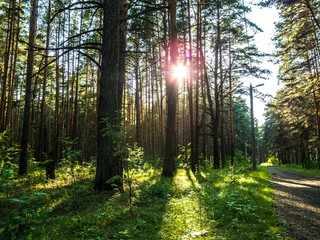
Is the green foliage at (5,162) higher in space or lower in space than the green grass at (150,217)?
higher

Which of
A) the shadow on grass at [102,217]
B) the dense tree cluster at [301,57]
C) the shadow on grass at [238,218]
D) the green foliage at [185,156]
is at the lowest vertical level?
the shadow on grass at [238,218]

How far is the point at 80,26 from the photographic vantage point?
15422 mm

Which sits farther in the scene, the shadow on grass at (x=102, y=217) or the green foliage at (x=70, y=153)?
the green foliage at (x=70, y=153)

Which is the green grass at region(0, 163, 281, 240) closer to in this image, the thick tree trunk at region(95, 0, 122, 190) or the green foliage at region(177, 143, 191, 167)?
the thick tree trunk at region(95, 0, 122, 190)

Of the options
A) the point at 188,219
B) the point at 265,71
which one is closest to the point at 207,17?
the point at 265,71

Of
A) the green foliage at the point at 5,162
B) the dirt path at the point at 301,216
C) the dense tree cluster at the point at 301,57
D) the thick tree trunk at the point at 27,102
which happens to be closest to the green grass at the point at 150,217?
the dirt path at the point at 301,216

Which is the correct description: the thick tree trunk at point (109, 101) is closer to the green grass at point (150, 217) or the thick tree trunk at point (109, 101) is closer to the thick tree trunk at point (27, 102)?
the green grass at point (150, 217)

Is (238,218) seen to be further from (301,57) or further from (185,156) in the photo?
(301,57)

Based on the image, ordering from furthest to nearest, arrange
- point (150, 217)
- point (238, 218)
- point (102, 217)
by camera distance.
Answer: point (238, 218)
point (150, 217)
point (102, 217)

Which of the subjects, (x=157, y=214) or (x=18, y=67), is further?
(x=18, y=67)

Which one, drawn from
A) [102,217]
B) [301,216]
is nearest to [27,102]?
[102,217]

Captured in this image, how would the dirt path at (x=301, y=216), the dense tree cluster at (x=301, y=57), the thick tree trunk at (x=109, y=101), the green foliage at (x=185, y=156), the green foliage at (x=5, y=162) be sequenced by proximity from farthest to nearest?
1. the green foliage at (x=185, y=156)
2. the dense tree cluster at (x=301, y=57)
3. the thick tree trunk at (x=109, y=101)
4. the dirt path at (x=301, y=216)
5. the green foliage at (x=5, y=162)

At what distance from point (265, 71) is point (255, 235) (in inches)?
561

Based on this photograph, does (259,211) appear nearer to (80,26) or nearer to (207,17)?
(207,17)
